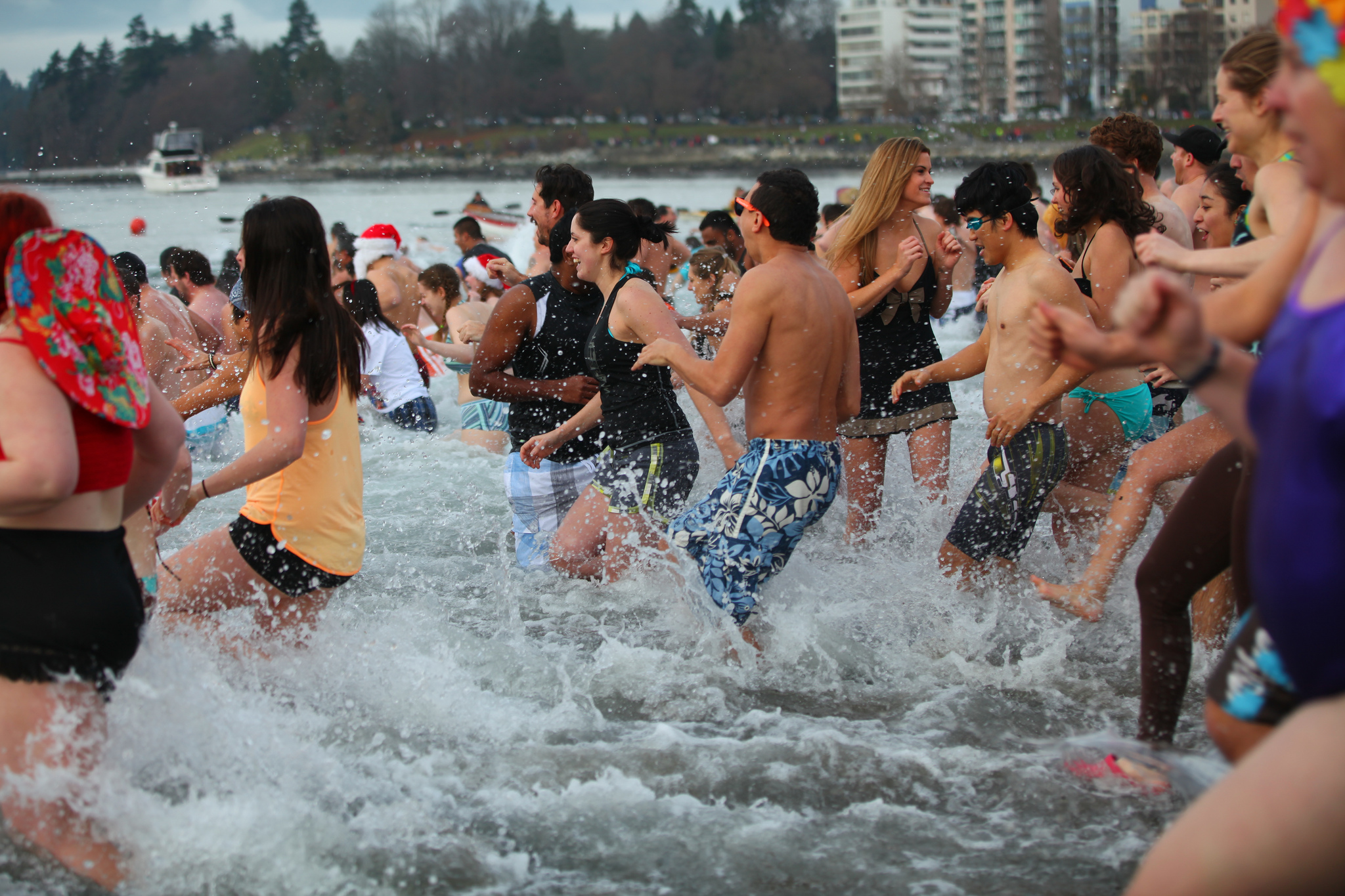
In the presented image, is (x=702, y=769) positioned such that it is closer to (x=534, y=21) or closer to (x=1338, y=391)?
(x=1338, y=391)

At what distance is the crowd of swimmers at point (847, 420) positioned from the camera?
5.53 feet

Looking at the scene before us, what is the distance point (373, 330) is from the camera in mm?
8273

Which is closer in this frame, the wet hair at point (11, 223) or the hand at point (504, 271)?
the wet hair at point (11, 223)

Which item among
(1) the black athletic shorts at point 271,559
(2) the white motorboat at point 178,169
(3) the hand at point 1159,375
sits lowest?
(1) the black athletic shorts at point 271,559

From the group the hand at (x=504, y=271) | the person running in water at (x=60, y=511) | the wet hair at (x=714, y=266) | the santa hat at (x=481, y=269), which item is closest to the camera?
the person running in water at (x=60, y=511)

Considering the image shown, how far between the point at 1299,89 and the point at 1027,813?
226cm

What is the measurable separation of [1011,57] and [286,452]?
146850 millimetres

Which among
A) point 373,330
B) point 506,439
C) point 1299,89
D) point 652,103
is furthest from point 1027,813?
point 652,103

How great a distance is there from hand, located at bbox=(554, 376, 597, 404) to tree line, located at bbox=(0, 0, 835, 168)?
114534mm

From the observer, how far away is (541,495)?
5121mm

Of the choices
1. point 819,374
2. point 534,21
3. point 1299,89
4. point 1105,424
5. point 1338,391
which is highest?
point 534,21

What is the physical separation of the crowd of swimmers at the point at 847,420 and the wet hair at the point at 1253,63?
0.04ft

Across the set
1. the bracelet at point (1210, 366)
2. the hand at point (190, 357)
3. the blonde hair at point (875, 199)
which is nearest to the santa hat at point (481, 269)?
the hand at point (190, 357)

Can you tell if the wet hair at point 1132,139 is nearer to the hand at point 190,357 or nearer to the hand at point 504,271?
the hand at point 504,271
